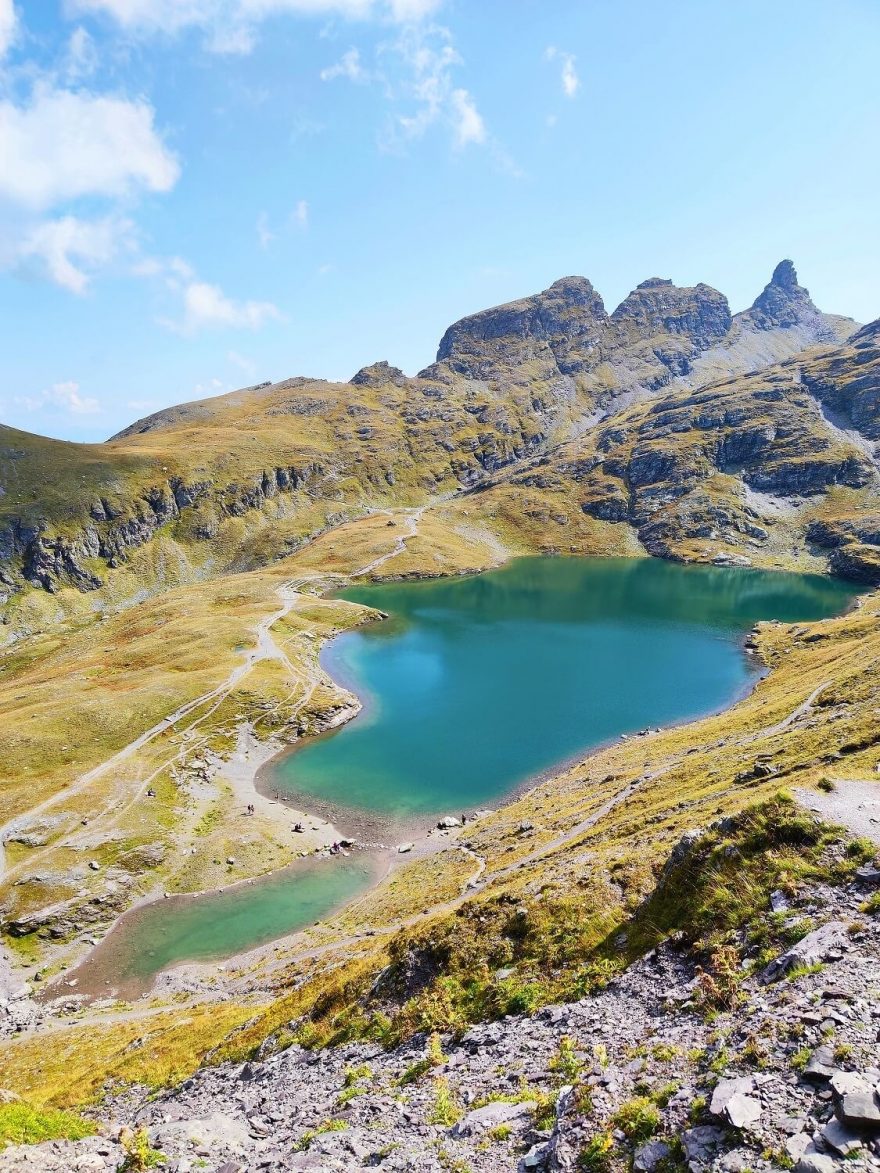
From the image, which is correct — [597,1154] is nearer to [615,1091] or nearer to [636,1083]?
[615,1091]

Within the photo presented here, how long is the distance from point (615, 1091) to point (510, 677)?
92428mm

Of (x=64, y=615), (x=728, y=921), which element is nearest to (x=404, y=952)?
(x=728, y=921)

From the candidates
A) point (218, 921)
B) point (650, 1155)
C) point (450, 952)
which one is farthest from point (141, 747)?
point (650, 1155)

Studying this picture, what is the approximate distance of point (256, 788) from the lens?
71812mm

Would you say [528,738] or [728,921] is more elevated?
[728,921]

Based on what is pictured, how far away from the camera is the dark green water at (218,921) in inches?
1860

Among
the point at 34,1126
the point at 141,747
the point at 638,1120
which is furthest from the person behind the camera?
the point at 141,747

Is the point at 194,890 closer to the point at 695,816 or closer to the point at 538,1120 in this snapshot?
the point at 695,816

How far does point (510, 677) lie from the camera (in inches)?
4085

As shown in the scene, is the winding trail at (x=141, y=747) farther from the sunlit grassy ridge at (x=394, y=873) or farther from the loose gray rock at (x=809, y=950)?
the loose gray rock at (x=809, y=950)

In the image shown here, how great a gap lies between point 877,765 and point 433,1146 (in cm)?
2467

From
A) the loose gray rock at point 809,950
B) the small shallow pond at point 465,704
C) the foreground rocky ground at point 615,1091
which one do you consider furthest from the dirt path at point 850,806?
the small shallow pond at point 465,704

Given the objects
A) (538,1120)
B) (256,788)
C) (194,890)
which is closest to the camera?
(538,1120)

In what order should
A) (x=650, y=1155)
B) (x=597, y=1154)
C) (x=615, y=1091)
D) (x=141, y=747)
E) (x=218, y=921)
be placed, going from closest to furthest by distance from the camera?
(x=650, y=1155) < (x=597, y=1154) < (x=615, y=1091) < (x=218, y=921) < (x=141, y=747)
